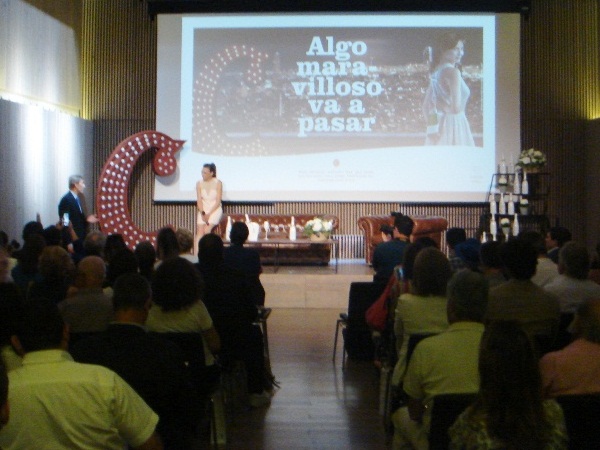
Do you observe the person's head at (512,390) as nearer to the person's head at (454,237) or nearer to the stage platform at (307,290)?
the person's head at (454,237)

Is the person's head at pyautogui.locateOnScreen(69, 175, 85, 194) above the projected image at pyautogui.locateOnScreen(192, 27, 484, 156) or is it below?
below

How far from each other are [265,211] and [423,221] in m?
2.56

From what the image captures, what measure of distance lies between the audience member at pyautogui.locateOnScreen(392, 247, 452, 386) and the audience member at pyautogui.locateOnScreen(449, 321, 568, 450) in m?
1.87

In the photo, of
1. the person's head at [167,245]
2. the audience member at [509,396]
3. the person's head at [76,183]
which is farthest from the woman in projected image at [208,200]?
the audience member at [509,396]

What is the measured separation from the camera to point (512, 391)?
7.39 ft

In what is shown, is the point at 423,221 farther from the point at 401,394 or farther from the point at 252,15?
the point at 401,394

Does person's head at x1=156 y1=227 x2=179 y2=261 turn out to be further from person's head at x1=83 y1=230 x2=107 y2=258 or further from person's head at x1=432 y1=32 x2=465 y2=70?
person's head at x1=432 y1=32 x2=465 y2=70

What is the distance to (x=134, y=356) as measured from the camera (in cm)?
296

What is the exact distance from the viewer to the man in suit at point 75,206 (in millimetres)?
10914

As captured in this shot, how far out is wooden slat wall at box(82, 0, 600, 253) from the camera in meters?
13.7

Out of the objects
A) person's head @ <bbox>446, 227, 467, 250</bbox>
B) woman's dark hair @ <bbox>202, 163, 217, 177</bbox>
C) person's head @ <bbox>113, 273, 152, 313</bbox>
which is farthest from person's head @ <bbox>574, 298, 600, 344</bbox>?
woman's dark hair @ <bbox>202, 163, 217, 177</bbox>

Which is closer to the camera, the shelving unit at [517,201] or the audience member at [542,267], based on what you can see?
the audience member at [542,267]

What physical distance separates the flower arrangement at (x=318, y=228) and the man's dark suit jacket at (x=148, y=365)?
868 cm

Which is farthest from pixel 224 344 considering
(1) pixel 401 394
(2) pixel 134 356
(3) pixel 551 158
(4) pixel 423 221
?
(3) pixel 551 158
